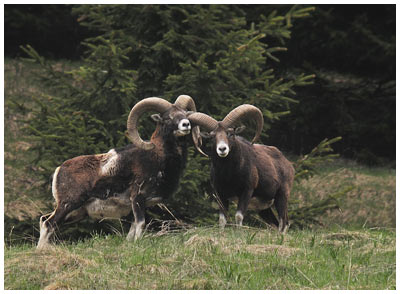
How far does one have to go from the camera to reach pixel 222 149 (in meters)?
9.22

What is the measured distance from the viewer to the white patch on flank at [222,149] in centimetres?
918

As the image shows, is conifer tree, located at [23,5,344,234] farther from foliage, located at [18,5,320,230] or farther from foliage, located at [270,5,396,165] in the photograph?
foliage, located at [270,5,396,165]

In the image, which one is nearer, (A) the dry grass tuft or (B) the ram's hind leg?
(A) the dry grass tuft

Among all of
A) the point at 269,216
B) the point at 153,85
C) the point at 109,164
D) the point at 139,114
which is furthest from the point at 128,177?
the point at 153,85

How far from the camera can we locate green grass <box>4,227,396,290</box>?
7145mm

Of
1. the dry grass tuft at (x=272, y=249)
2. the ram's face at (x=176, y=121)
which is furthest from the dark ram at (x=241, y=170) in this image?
the dry grass tuft at (x=272, y=249)

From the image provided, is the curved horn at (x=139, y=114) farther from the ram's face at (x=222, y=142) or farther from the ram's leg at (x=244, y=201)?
the ram's leg at (x=244, y=201)

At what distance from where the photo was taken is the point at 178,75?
12914 millimetres

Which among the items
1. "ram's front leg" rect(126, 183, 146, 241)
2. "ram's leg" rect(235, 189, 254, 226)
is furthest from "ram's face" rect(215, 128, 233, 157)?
"ram's front leg" rect(126, 183, 146, 241)

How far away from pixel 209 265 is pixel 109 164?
9.19 ft

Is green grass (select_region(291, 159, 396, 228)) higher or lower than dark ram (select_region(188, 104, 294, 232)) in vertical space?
lower

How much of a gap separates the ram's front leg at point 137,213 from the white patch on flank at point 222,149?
1184 mm

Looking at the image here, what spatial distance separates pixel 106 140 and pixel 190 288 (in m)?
6.32

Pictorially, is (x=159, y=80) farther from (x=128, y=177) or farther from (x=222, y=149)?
(x=222, y=149)
